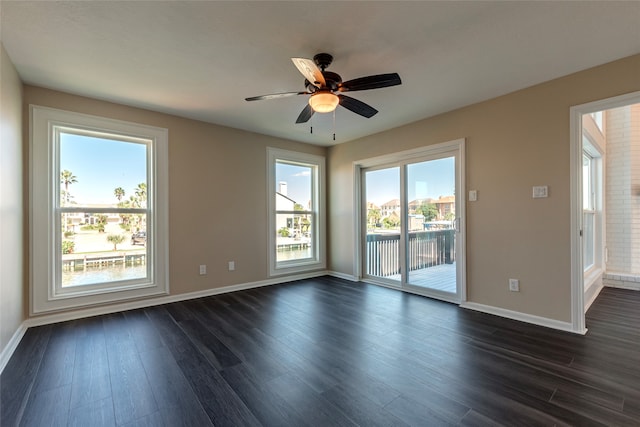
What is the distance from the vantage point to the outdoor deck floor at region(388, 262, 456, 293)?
381 cm

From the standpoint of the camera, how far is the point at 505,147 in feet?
10.6

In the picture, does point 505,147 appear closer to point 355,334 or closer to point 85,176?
point 355,334

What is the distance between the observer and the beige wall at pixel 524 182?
2.79m

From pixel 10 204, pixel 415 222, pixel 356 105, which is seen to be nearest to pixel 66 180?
pixel 10 204

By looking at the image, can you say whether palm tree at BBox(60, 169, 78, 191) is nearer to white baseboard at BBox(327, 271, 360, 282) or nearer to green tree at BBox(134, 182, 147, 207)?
green tree at BBox(134, 182, 147, 207)

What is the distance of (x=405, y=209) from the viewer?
4.43 m

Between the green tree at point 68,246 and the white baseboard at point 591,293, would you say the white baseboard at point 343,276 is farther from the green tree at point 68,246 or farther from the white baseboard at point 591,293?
the green tree at point 68,246

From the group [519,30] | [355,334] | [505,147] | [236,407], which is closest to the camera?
[236,407]

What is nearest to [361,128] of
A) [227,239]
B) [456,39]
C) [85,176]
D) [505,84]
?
[505,84]

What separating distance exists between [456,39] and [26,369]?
4.14m

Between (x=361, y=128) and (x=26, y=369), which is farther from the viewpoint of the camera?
(x=361, y=128)

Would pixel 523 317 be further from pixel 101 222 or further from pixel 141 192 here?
pixel 101 222

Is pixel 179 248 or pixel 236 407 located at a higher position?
pixel 179 248

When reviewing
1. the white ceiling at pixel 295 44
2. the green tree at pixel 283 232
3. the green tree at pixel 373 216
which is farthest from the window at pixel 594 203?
the green tree at pixel 283 232
